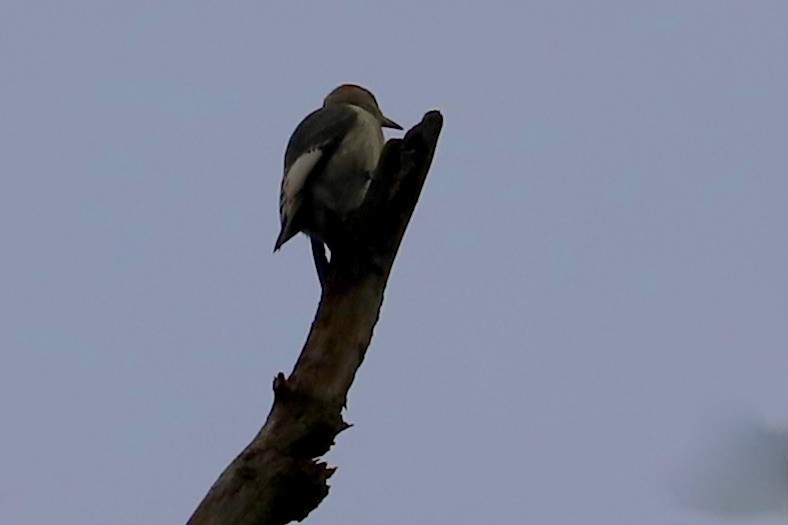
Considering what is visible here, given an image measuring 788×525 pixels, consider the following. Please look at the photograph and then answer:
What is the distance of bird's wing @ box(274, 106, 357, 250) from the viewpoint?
218 inches

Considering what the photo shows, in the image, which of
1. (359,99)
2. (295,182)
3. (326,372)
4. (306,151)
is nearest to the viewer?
(326,372)

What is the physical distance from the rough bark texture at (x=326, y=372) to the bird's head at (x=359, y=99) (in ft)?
11.1

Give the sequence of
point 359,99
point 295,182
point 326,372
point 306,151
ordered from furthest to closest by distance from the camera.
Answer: point 359,99, point 306,151, point 295,182, point 326,372

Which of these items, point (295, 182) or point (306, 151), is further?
point (306, 151)

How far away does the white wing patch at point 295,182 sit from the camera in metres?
5.51

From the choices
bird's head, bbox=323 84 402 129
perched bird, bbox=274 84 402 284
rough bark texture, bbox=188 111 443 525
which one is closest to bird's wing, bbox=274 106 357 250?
perched bird, bbox=274 84 402 284

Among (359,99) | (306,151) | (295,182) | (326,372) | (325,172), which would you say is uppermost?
(359,99)

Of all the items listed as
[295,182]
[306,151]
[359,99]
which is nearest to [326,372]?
[295,182]

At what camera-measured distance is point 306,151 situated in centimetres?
595

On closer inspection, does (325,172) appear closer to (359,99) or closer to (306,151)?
(306,151)

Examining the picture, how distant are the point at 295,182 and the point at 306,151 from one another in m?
0.35

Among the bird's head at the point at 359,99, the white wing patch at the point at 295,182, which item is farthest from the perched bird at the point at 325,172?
the bird's head at the point at 359,99

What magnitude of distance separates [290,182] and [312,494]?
9.91 feet

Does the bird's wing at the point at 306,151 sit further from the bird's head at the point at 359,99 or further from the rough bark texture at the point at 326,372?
the rough bark texture at the point at 326,372
